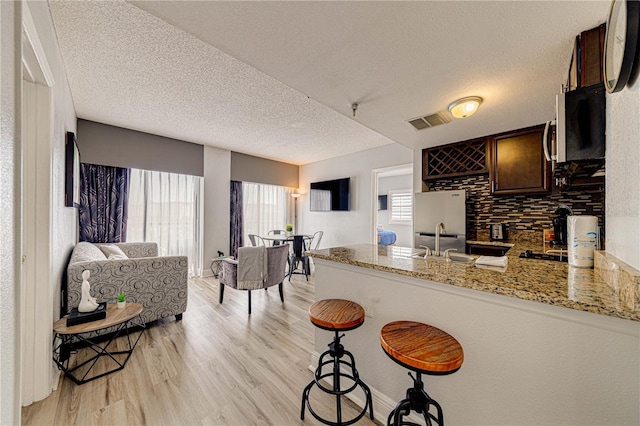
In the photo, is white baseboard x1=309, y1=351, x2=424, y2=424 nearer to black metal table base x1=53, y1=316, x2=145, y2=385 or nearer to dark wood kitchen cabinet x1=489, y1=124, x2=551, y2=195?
black metal table base x1=53, y1=316, x2=145, y2=385

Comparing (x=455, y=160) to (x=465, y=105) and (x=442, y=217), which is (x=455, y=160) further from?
(x=465, y=105)

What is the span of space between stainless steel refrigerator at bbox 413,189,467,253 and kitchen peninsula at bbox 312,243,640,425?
1652 millimetres

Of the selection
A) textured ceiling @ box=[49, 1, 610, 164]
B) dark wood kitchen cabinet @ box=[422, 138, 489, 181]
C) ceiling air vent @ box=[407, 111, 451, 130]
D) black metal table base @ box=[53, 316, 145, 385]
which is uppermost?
textured ceiling @ box=[49, 1, 610, 164]

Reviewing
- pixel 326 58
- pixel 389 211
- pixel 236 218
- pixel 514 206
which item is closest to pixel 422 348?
pixel 326 58

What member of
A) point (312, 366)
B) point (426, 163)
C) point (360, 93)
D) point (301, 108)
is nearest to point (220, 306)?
point (312, 366)

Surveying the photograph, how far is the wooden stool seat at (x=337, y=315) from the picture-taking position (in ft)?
4.54

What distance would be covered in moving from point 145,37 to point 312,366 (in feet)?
9.46

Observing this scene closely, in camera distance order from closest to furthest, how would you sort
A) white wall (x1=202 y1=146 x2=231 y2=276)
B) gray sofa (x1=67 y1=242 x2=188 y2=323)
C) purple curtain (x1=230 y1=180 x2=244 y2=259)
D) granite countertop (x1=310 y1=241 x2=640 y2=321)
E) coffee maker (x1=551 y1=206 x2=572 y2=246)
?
granite countertop (x1=310 y1=241 x2=640 y2=321)
gray sofa (x1=67 y1=242 x2=188 y2=323)
coffee maker (x1=551 y1=206 x2=572 y2=246)
white wall (x1=202 y1=146 x2=231 y2=276)
purple curtain (x1=230 y1=180 x2=244 y2=259)

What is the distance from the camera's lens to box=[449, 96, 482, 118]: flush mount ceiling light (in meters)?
2.05

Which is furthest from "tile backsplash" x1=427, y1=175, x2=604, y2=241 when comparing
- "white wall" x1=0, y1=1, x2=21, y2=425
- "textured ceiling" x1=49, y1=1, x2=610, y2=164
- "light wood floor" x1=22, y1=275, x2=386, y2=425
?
"white wall" x1=0, y1=1, x2=21, y2=425

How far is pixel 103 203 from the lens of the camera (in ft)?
13.1

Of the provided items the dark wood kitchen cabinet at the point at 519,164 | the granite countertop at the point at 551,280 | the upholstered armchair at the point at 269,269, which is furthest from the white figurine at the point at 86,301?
the dark wood kitchen cabinet at the point at 519,164

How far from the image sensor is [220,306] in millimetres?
3354

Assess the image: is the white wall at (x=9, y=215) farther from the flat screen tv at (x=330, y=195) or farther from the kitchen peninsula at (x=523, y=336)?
the flat screen tv at (x=330, y=195)
